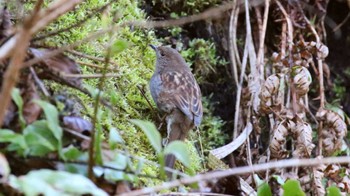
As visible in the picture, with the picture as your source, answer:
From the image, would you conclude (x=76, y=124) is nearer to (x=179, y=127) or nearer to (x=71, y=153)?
(x=71, y=153)

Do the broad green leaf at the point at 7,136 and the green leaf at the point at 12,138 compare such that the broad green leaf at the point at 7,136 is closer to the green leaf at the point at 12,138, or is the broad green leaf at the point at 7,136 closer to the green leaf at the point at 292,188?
the green leaf at the point at 12,138

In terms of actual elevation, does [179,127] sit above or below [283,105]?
below

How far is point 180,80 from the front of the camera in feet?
15.0

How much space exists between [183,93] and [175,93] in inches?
3.0

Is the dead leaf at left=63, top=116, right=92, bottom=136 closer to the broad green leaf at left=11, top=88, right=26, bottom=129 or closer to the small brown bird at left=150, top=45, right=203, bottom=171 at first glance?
the broad green leaf at left=11, top=88, right=26, bottom=129

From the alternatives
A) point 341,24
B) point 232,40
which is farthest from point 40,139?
point 341,24

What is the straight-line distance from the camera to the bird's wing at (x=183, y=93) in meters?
4.18

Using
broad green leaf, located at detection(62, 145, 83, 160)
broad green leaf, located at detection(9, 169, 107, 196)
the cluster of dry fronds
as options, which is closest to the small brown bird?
the cluster of dry fronds

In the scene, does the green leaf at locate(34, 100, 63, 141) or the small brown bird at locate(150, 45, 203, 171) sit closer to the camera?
the green leaf at locate(34, 100, 63, 141)

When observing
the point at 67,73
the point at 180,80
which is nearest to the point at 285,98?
the point at 180,80

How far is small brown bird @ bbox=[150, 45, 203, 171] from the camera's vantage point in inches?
160

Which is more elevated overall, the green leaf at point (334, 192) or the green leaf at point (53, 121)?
Result: the green leaf at point (53, 121)

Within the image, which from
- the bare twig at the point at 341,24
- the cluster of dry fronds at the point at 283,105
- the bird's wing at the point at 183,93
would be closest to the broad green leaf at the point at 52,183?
the cluster of dry fronds at the point at 283,105

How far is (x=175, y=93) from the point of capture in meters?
4.46
